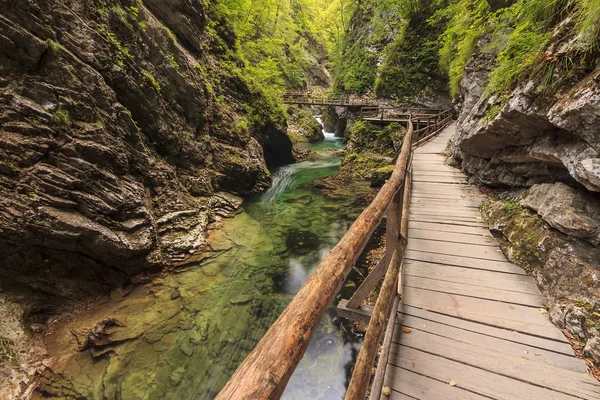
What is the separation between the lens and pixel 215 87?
39.0 ft

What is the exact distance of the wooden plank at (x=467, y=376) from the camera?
200cm

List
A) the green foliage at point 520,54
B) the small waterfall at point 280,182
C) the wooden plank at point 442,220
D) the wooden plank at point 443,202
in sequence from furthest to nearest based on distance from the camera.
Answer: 1. the small waterfall at point 280,182
2. the wooden plank at point 443,202
3. the wooden plank at point 442,220
4. the green foliage at point 520,54

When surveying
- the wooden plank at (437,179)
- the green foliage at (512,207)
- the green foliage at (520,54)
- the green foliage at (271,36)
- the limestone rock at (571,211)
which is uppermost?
the green foliage at (271,36)

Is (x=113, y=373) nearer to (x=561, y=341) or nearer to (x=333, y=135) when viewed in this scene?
(x=561, y=341)

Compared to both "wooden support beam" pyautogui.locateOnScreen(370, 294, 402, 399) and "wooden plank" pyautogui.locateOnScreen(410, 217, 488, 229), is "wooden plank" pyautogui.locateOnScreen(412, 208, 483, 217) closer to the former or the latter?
"wooden plank" pyautogui.locateOnScreen(410, 217, 488, 229)

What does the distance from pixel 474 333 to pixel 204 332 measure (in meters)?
4.90

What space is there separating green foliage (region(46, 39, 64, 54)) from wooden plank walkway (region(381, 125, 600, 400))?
8.30m

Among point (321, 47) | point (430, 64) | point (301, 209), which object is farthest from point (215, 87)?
point (321, 47)

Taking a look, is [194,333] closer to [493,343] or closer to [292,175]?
[493,343]

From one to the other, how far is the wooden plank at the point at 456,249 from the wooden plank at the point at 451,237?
101 millimetres

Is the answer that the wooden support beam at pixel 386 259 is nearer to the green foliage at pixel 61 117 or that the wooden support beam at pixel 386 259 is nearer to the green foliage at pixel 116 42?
the green foliage at pixel 61 117

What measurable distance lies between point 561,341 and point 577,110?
2.32 metres

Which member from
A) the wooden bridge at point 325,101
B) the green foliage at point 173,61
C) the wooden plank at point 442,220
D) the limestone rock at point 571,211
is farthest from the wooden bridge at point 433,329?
the wooden bridge at point 325,101

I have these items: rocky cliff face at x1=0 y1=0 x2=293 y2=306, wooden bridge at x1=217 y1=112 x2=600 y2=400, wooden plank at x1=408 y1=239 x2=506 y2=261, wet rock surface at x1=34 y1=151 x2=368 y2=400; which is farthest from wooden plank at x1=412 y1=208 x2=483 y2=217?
rocky cliff face at x1=0 y1=0 x2=293 y2=306
